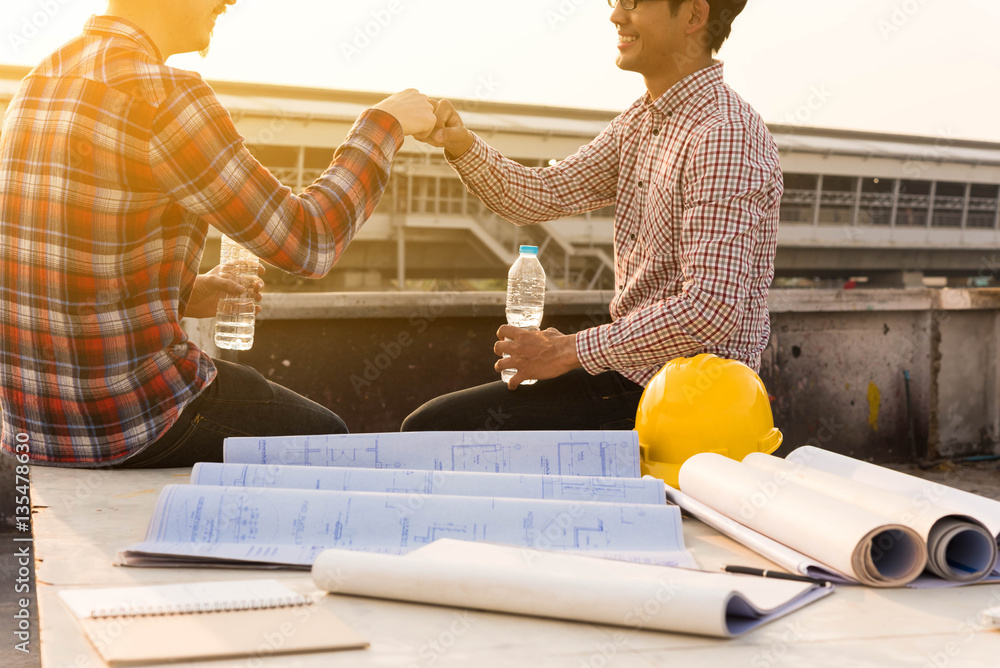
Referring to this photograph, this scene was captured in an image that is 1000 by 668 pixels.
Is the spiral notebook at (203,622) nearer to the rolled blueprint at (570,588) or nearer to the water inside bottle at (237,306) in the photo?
the rolled blueprint at (570,588)

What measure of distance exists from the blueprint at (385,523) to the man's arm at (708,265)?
117 centimetres

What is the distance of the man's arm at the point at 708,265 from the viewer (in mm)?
2670

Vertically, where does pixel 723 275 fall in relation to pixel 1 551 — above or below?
above

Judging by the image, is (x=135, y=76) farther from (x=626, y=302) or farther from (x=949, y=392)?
(x=949, y=392)

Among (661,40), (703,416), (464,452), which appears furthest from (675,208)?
(464,452)

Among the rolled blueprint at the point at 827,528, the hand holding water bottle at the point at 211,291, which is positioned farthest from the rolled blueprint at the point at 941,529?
the hand holding water bottle at the point at 211,291

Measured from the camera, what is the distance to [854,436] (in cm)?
629

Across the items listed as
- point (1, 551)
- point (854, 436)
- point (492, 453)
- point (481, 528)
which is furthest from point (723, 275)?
point (854, 436)

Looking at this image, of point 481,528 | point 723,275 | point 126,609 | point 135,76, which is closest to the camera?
point 126,609

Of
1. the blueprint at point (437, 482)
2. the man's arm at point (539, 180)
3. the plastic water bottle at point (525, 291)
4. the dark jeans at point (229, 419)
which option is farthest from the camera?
the plastic water bottle at point (525, 291)

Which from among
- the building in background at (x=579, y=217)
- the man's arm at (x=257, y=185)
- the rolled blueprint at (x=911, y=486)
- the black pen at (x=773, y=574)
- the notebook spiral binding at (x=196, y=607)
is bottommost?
the notebook spiral binding at (x=196, y=607)

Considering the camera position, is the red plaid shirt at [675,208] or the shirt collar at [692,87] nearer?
the red plaid shirt at [675,208]

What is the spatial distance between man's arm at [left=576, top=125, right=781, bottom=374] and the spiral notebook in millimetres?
1619

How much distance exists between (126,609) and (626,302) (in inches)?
88.7
